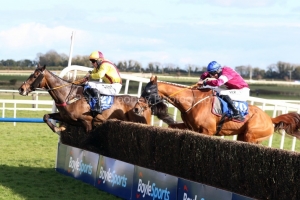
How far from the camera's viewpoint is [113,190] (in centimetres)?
701

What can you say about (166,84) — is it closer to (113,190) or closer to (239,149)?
(113,190)

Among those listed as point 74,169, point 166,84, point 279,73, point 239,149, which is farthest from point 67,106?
point 279,73

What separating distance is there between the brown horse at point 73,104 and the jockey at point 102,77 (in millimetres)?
160

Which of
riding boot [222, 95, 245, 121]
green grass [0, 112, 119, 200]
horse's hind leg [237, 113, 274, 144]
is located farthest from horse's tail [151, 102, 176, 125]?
green grass [0, 112, 119, 200]

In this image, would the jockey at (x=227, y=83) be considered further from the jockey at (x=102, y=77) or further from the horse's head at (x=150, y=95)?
the jockey at (x=102, y=77)

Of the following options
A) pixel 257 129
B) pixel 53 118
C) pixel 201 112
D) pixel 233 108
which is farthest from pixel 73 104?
pixel 257 129

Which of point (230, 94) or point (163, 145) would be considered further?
point (230, 94)

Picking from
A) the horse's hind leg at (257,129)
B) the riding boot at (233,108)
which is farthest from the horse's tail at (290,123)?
the riding boot at (233,108)

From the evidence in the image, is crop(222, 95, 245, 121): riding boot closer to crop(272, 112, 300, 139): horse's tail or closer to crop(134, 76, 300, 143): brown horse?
crop(134, 76, 300, 143): brown horse

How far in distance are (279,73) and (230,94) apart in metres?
45.0

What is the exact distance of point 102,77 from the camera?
338 inches

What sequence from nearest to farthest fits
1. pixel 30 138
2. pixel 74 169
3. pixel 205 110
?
pixel 205 110 < pixel 74 169 < pixel 30 138

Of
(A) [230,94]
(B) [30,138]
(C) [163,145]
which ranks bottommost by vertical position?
(B) [30,138]

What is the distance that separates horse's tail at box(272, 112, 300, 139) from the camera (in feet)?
27.2
